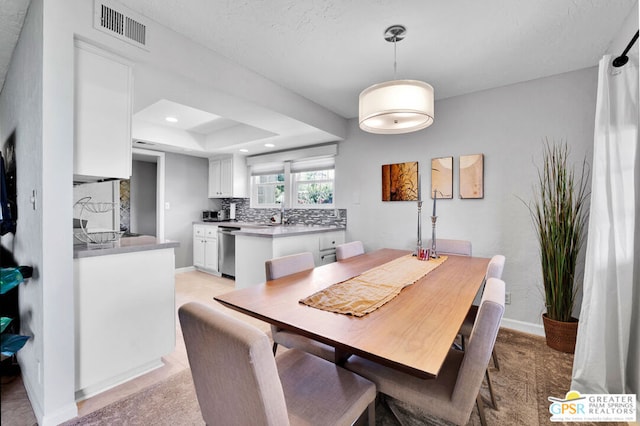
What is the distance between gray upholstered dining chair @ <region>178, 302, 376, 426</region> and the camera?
77cm

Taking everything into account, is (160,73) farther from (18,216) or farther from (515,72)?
(515,72)

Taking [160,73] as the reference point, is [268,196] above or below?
below

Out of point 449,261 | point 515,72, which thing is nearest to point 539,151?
point 515,72

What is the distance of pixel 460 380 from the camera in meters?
1.05

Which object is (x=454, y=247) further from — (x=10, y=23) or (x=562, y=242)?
(x=10, y=23)

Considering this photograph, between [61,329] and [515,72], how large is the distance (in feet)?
12.5

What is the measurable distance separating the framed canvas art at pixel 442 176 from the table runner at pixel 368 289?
1.20 m

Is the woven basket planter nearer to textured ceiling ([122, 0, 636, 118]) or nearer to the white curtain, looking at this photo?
the white curtain

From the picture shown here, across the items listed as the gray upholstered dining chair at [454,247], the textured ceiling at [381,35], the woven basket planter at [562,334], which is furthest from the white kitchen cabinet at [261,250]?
the woven basket planter at [562,334]

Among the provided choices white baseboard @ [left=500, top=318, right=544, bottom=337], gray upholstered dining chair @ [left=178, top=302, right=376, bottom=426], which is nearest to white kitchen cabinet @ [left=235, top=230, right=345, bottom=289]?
gray upholstered dining chair @ [left=178, top=302, right=376, bottom=426]

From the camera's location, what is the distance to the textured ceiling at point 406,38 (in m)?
1.70

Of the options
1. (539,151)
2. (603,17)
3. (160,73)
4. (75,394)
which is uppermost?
(603,17)

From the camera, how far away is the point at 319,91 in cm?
294

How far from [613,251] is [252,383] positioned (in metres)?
2.22
